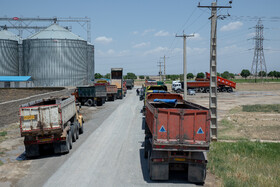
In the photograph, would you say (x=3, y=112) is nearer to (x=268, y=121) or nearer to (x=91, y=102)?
(x=91, y=102)

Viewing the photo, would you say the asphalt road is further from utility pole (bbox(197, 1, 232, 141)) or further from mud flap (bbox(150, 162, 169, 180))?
utility pole (bbox(197, 1, 232, 141))

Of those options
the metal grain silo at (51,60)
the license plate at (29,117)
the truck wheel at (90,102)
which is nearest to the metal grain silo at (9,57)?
the metal grain silo at (51,60)

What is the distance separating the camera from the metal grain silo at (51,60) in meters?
64.8

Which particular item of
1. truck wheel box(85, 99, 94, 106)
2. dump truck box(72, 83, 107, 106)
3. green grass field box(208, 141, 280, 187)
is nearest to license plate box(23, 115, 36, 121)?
green grass field box(208, 141, 280, 187)

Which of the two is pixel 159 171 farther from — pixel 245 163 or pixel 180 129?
pixel 245 163

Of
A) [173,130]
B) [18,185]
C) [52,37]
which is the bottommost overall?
[18,185]

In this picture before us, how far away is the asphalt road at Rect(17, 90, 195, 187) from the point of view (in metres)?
9.99

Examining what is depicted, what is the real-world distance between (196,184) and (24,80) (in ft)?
195

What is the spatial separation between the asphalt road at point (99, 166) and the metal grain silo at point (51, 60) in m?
49.4

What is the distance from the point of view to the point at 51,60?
64.8 meters

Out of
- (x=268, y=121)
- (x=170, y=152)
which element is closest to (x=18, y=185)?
(x=170, y=152)

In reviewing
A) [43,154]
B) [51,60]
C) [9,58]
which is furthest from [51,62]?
[43,154]

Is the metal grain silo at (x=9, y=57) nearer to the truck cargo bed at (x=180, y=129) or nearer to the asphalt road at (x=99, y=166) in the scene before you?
the asphalt road at (x=99, y=166)

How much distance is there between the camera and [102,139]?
17.0 metres
